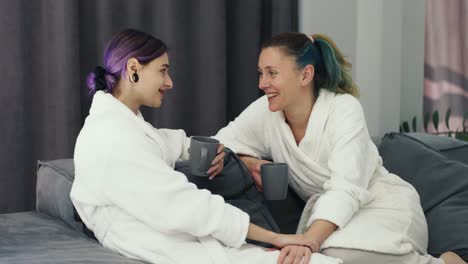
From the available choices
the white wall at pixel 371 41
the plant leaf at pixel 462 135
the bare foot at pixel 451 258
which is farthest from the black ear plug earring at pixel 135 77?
the plant leaf at pixel 462 135

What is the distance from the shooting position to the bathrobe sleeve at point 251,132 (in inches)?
98.4

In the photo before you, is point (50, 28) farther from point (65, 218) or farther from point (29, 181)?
point (65, 218)

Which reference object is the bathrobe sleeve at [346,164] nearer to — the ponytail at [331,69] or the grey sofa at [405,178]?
the ponytail at [331,69]

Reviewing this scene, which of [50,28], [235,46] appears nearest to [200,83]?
[235,46]

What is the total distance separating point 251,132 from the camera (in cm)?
253

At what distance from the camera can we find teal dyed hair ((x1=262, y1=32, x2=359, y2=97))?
234 cm

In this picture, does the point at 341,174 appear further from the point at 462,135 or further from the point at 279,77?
the point at 462,135

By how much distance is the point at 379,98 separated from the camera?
3873 mm

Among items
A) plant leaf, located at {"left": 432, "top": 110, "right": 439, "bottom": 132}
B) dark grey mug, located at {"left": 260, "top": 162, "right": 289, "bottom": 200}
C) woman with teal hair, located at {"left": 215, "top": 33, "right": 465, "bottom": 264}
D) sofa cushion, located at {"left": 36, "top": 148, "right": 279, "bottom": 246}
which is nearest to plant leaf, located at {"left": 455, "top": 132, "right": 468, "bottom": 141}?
plant leaf, located at {"left": 432, "top": 110, "right": 439, "bottom": 132}

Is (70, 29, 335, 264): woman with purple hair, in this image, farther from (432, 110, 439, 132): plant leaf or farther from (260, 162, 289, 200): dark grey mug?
(432, 110, 439, 132): plant leaf

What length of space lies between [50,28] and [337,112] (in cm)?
149

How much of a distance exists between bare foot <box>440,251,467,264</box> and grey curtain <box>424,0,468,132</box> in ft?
6.24

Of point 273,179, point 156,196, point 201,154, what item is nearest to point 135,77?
point 201,154

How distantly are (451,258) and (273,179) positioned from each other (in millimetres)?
601
